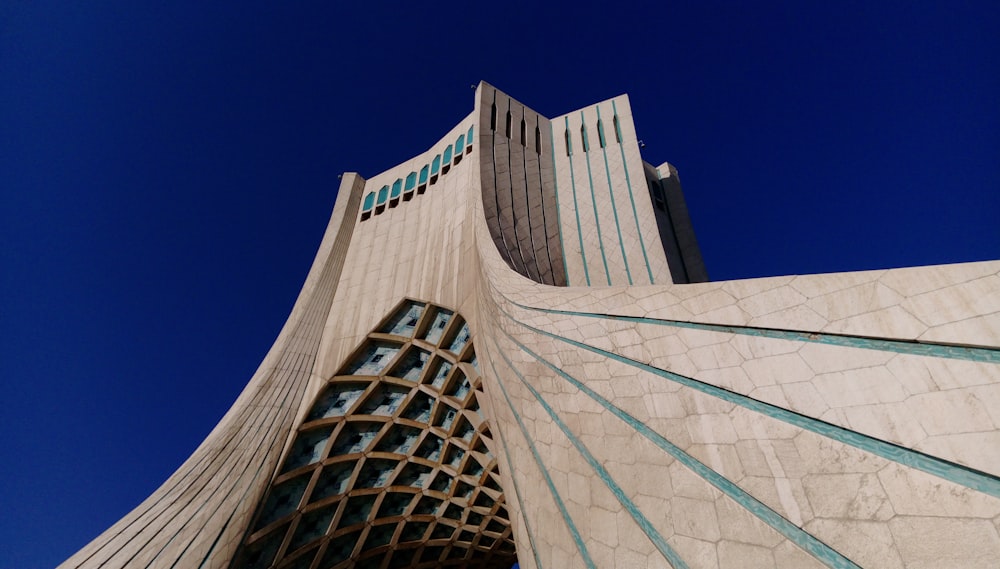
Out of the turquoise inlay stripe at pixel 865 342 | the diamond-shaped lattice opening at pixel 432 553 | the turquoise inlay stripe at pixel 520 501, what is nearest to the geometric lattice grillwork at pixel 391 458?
the diamond-shaped lattice opening at pixel 432 553

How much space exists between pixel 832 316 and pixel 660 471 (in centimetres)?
132

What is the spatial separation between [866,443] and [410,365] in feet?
27.5

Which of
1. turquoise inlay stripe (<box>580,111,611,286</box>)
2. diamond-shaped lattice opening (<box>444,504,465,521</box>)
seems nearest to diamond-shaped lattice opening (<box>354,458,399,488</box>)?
diamond-shaped lattice opening (<box>444,504,465,521</box>)

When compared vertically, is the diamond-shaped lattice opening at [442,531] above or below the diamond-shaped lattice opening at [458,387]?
below

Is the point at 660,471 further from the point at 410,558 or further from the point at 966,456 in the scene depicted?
the point at 410,558

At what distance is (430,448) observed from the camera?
388 inches

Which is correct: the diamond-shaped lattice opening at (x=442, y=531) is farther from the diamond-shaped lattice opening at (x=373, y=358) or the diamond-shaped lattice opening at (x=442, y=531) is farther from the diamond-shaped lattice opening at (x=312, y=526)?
the diamond-shaped lattice opening at (x=373, y=358)

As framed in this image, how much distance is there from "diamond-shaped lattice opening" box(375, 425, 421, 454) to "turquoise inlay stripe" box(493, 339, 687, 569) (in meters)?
5.91

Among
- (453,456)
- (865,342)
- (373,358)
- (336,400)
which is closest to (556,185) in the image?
(373,358)

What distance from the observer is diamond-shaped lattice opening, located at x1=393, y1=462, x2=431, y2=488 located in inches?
388

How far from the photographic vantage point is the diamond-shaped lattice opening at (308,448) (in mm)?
8961

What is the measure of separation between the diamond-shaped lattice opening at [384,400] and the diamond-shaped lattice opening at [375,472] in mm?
966

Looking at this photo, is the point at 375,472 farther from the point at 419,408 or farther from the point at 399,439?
the point at 419,408

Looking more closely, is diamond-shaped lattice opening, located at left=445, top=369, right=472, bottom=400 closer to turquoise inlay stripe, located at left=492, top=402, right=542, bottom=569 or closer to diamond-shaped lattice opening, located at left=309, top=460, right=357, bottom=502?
Result: diamond-shaped lattice opening, located at left=309, top=460, right=357, bottom=502
